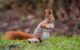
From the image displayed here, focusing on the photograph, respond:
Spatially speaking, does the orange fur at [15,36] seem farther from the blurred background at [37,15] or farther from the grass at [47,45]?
the blurred background at [37,15]

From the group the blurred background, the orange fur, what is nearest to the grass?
the orange fur

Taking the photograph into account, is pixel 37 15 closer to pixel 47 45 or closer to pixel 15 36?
pixel 15 36

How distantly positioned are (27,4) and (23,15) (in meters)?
0.50

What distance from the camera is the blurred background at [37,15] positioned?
1510cm

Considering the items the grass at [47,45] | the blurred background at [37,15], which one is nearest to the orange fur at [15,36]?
the grass at [47,45]

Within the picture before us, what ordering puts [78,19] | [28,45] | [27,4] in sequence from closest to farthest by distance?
[28,45] → [78,19] → [27,4]

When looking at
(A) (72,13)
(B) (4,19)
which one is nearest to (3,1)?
(B) (4,19)

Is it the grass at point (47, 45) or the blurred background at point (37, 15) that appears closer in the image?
the grass at point (47, 45)

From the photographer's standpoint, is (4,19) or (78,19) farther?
(4,19)

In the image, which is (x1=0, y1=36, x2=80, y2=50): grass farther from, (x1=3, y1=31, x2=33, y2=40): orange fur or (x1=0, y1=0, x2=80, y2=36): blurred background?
(x1=0, y1=0, x2=80, y2=36): blurred background

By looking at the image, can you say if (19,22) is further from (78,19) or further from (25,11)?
(78,19)

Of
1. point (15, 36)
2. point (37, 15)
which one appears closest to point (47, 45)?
point (15, 36)

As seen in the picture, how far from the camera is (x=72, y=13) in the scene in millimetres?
15977

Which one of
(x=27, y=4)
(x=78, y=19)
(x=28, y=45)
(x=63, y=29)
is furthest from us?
(x=27, y=4)
